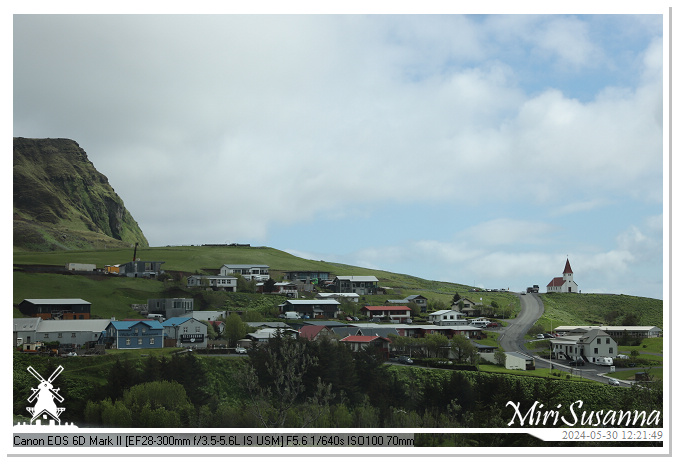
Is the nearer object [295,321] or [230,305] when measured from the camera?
[295,321]

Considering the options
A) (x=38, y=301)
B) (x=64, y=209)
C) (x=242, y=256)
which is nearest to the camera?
(x=38, y=301)

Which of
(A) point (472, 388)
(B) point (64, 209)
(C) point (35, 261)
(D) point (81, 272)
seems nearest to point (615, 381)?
(A) point (472, 388)

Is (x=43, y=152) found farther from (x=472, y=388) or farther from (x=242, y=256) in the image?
(x=472, y=388)

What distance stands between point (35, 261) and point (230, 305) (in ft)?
74.0

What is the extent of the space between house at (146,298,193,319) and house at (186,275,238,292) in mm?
6922

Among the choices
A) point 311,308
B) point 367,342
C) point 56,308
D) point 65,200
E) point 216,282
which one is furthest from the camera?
point 65,200

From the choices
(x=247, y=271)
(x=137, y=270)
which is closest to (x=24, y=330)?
(x=137, y=270)

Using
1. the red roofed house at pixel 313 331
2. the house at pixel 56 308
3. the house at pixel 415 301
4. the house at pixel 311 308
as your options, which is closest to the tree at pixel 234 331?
the red roofed house at pixel 313 331

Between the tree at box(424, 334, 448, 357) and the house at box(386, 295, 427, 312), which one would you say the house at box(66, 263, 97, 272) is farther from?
the tree at box(424, 334, 448, 357)

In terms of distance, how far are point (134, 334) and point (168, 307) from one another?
6.82 meters

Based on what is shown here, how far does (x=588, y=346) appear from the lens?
27297 millimetres

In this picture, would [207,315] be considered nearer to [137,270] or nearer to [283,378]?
[283,378]

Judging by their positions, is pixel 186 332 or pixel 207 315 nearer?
pixel 186 332
